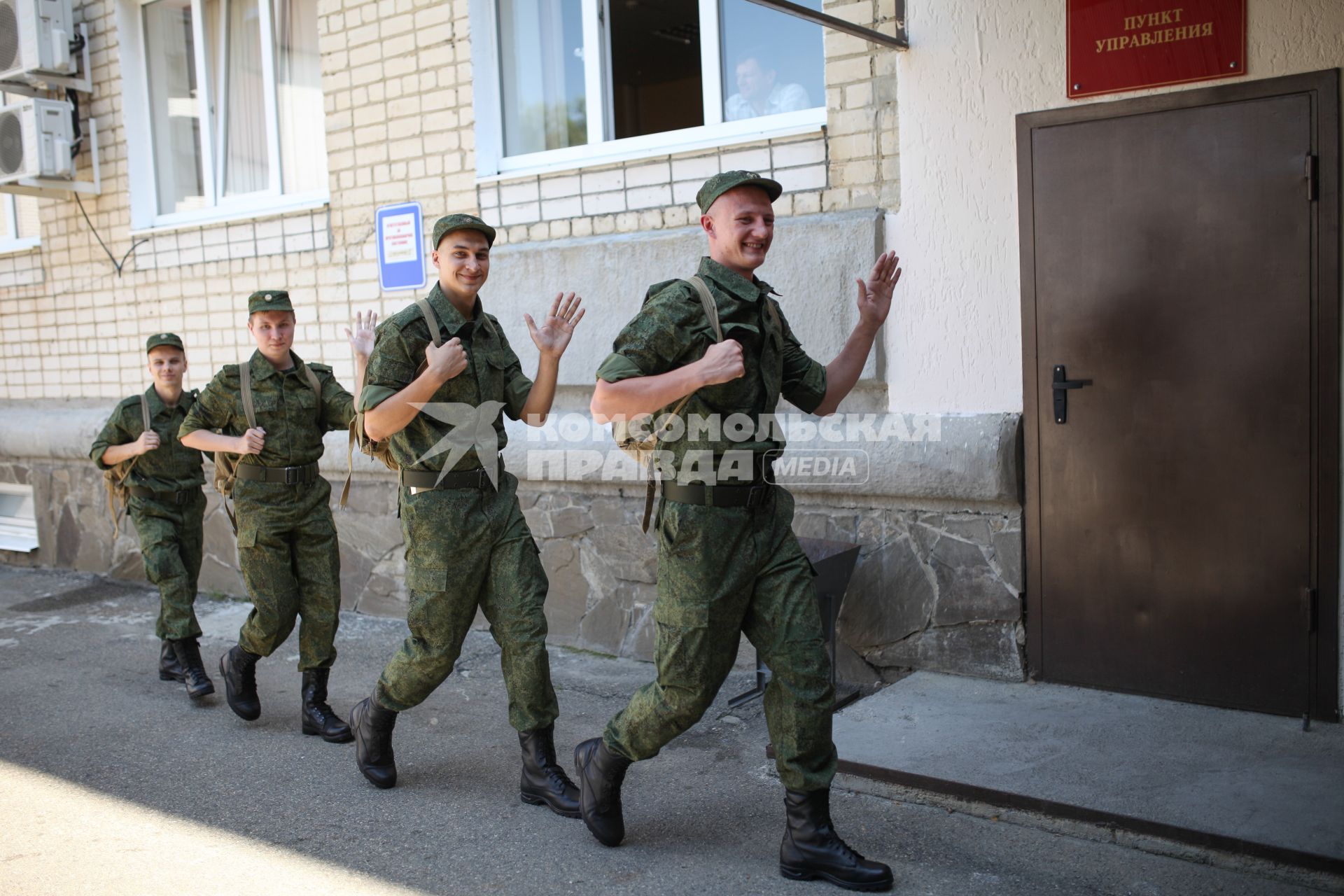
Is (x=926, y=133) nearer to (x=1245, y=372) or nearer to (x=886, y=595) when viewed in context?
(x=1245, y=372)

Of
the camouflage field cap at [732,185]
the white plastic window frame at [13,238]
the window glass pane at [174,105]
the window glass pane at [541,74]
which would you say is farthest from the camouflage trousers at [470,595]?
the white plastic window frame at [13,238]

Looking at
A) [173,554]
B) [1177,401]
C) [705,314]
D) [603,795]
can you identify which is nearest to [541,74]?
[173,554]

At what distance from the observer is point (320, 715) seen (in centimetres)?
488

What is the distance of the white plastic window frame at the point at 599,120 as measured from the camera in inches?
222

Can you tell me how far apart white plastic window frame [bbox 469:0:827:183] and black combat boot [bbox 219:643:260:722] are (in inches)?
110

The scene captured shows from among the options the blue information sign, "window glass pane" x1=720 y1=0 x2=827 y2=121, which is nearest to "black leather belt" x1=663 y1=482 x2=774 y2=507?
"window glass pane" x1=720 y1=0 x2=827 y2=121

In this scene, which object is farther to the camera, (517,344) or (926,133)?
(517,344)

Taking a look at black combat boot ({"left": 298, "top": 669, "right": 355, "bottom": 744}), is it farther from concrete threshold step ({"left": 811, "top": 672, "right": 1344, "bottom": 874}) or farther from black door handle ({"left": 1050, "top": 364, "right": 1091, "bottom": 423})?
black door handle ({"left": 1050, "top": 364, "right": 1091, "bottom": 423})

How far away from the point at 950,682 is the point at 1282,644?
1243 millimetres

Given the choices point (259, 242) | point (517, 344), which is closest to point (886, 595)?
point (517, 344)

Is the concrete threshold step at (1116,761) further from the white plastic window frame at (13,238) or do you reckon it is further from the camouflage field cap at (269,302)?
the white plastic window frame at (13,238)

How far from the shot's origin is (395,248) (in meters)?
6.80

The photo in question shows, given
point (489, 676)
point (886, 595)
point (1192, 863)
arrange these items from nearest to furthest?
point (1192, 863) < point (886, 595) < point (489, 676)

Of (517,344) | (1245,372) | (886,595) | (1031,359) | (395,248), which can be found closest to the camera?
(1245,372)
